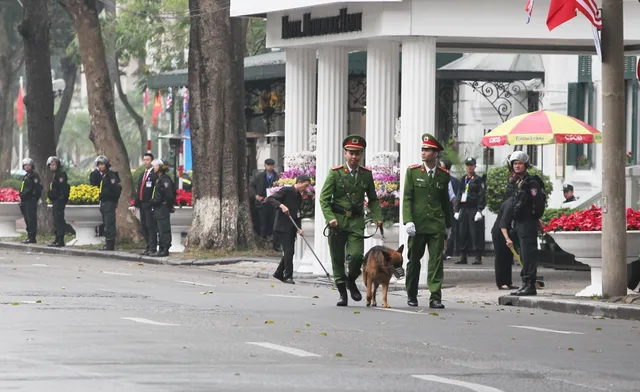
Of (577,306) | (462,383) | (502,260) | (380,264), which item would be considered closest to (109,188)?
(502,260)

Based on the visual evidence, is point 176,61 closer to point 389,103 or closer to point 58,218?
point 58,218

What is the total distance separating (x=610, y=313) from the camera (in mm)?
19406

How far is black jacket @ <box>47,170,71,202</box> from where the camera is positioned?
36.5m

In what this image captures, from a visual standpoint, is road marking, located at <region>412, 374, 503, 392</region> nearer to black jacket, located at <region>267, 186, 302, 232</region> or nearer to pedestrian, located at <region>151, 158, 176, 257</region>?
black jacket, located at <region>267, 186, 302, 232</region>

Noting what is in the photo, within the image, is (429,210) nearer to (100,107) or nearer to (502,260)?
(502,260)

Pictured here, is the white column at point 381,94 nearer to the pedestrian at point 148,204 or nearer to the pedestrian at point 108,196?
the pedestrian at point 148,204

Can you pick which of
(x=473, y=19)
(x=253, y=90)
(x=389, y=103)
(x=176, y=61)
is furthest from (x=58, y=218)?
(x=176, y=61)

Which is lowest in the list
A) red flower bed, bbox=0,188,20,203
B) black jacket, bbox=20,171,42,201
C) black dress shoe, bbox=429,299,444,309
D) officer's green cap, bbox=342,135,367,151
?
black dress shoe, bbox=429,299,444,309

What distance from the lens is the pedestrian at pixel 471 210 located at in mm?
30188

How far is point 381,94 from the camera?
26.3 m

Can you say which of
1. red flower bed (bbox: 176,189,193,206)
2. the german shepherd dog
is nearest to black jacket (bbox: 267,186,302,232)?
the german shepherd dog

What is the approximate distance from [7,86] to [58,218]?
25672 millimetres

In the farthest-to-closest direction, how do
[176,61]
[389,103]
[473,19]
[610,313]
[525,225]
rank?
1. [176,61]
2. [389,103]
3. [473,19]
4. [525,225]
5. [610,313]

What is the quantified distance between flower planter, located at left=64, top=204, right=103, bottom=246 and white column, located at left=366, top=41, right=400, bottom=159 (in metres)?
11.5
